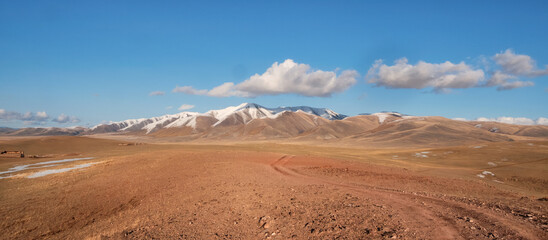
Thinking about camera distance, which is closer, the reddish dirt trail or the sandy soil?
the reddish dirt trail

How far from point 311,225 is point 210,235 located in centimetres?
372

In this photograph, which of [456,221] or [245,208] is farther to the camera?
[245,208]

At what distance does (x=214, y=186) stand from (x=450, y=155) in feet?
162

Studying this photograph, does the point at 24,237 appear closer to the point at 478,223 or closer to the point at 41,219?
the point at 41,219

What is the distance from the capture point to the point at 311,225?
1054cm

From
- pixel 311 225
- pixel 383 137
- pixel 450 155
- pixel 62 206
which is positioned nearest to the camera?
pixel 311 225

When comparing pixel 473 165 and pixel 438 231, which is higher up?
pixel 438 231

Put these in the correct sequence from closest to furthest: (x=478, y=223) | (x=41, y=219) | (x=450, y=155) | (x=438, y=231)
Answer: (x=438, y=231), (x=478, y=223), (x=41, y=219), (x=450, y=155)

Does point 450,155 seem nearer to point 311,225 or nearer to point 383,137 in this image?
point 311,225

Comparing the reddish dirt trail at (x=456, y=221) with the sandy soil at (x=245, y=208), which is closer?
the reddish dirt trail at (x=456, y=221)

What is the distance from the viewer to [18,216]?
42.4ft

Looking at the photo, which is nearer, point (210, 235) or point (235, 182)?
point (210, 235)

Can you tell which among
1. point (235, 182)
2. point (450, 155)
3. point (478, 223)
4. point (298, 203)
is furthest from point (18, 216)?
point (450, 155)

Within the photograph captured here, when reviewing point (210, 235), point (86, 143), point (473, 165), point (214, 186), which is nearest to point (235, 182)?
point (214, 186)
